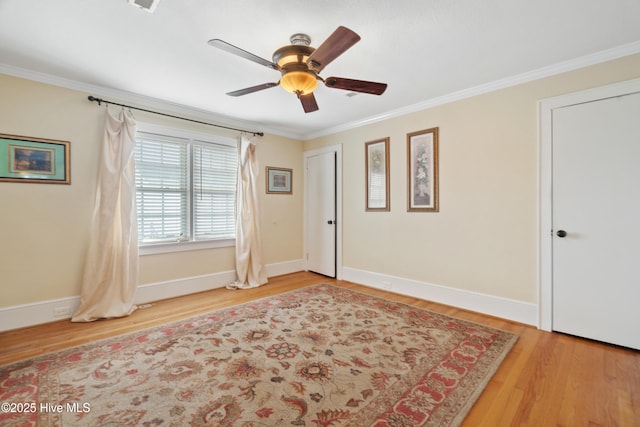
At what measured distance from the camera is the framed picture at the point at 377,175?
3.99m

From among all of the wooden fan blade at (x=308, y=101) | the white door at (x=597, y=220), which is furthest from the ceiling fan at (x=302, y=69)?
the white door at (x=597, y=220)

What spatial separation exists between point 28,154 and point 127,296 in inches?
69.4

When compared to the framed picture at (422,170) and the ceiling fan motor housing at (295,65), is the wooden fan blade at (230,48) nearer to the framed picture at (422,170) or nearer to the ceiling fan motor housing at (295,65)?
the ceiling fan motor housing at (295,65)

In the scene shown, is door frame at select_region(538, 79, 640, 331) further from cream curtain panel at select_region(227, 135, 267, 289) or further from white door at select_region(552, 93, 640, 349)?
cream curtain panel at select_region(227, 135, 267, 289)

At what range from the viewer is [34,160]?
2.79 metres

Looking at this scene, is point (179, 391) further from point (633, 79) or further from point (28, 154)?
point (633, 79)

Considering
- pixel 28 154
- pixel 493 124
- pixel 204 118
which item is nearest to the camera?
pixel 28 154

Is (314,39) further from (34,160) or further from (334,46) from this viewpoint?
(34,160)

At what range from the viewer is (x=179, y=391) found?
1794 mm

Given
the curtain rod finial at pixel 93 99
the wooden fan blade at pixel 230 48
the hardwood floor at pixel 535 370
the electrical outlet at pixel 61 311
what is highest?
the curtain rod finial at pixel 93 99

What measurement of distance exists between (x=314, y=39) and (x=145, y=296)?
11.5ft

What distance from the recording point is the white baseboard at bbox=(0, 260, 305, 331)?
8.93 feet

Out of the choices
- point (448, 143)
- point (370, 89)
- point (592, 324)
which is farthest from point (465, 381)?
point (448, 143)

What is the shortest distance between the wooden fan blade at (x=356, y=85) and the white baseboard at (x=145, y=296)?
10.6 ft
